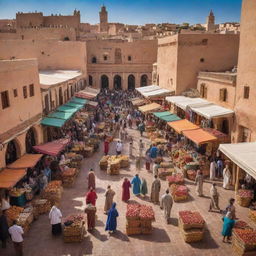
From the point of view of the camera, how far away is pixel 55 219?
913cm

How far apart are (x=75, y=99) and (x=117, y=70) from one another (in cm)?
1551

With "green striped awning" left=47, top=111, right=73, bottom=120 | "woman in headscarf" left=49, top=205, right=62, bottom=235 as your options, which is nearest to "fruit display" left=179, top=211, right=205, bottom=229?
"woman in headscarf" left=49, top=205, right=62, bottom=235

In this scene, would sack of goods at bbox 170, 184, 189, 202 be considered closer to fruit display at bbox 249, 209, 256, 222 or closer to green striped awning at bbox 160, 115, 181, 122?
fruit display at bbox 249, 209, 256, 222

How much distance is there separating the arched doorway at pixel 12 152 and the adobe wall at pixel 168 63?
13042mm

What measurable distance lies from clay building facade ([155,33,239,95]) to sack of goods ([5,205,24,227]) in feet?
49.3

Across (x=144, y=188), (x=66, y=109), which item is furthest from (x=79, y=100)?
(x=144, y=188)

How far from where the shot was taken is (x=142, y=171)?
14812 millimetres

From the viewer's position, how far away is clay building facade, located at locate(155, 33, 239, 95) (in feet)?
68.0

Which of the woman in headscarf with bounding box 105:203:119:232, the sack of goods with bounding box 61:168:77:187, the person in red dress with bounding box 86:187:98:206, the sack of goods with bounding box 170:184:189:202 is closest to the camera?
the woman in headscarf with bounding box 105:203:119:232

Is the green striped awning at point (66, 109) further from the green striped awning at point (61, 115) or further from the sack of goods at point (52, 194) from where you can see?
the sack of goods at point (52, 194)

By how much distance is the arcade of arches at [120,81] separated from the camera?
127ft

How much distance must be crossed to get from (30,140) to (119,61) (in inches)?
1029

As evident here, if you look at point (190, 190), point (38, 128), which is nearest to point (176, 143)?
point (190, 190)

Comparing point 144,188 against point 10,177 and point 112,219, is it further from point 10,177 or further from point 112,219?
point 10,177
